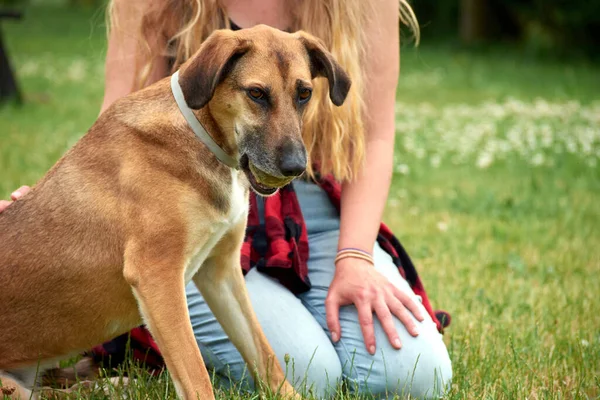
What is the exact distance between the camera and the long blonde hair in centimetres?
367

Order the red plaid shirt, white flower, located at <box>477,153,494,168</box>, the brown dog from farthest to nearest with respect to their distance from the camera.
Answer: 1. white flower, located at <box>477,153,494,168</box>
2. the red plaid shirt
3. the brown dog

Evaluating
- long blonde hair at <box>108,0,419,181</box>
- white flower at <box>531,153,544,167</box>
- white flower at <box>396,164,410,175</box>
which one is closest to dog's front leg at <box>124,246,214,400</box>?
long blonde hair at <box>108,0,419,181</box>

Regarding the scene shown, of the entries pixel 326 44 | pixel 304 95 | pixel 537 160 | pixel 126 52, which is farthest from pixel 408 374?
pixel 537 160

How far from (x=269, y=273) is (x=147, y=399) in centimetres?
84

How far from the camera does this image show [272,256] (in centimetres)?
357

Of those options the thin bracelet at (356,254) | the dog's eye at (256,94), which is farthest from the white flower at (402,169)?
the dog's eye at (256,94)

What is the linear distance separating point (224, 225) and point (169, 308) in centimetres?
37

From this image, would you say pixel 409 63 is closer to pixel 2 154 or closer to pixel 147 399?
pixel 2 154

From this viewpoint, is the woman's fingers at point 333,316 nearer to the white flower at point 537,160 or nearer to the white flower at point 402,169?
the white flower at point 402,169

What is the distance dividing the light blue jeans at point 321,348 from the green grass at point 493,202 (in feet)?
0.63

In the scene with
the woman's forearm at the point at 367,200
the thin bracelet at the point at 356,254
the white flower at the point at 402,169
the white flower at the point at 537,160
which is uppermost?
the woman's forearm at the point at 367,200

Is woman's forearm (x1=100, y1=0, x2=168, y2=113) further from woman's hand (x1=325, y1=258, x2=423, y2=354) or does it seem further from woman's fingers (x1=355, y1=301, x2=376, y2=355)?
woman's fingers (x1=355, y1=301, x2=376, y2=355)

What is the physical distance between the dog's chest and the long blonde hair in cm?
81

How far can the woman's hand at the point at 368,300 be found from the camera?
11.0ft
